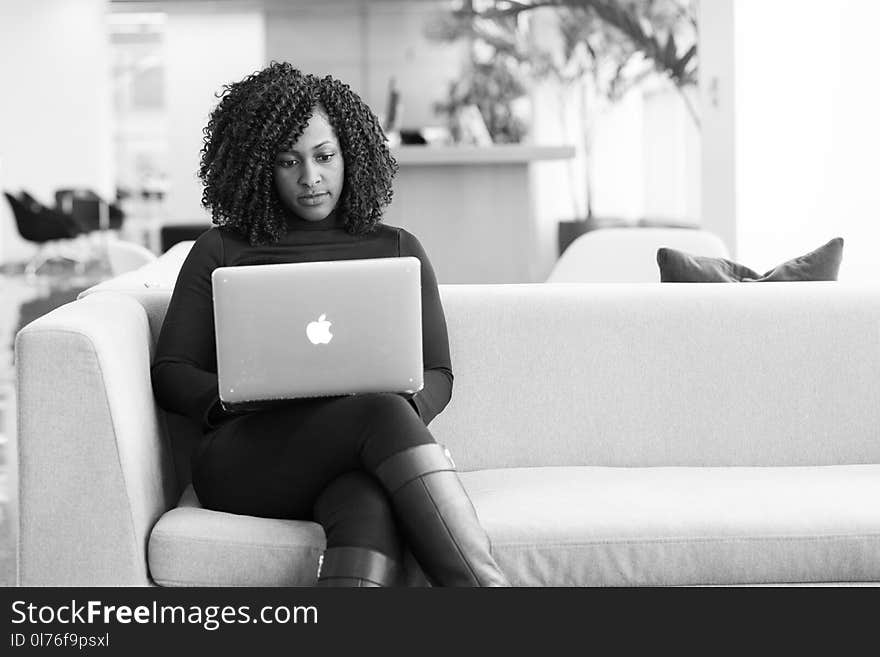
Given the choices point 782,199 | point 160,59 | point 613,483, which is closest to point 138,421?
point 613,483

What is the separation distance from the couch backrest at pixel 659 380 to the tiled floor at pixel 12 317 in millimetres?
1164

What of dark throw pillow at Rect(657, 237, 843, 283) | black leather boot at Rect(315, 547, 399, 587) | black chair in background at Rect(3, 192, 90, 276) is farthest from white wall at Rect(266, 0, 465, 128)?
black leather boot at Rect(315, 547, 399, 587)

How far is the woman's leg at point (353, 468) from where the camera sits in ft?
6.89

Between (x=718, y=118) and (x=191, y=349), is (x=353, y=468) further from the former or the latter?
(x=718, y=118)

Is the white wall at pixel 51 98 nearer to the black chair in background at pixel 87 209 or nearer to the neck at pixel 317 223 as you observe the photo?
the black chair in background at pixel 87 209

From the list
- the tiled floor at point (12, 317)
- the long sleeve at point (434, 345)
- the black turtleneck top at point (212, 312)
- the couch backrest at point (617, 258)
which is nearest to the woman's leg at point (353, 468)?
the black turtleneck top at point (212, 312)

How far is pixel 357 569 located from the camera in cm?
204

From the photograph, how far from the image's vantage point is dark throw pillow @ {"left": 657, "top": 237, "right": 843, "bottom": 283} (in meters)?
2.99

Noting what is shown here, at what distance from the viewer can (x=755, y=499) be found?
7.88ft

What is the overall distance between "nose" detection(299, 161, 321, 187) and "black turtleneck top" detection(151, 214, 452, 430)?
0.35ft

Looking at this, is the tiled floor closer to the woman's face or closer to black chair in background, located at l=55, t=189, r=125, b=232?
black chair in background, located at l=55, t=189, r=125, b=232

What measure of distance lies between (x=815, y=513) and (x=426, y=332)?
0.85 metres

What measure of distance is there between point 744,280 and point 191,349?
1.37 m
